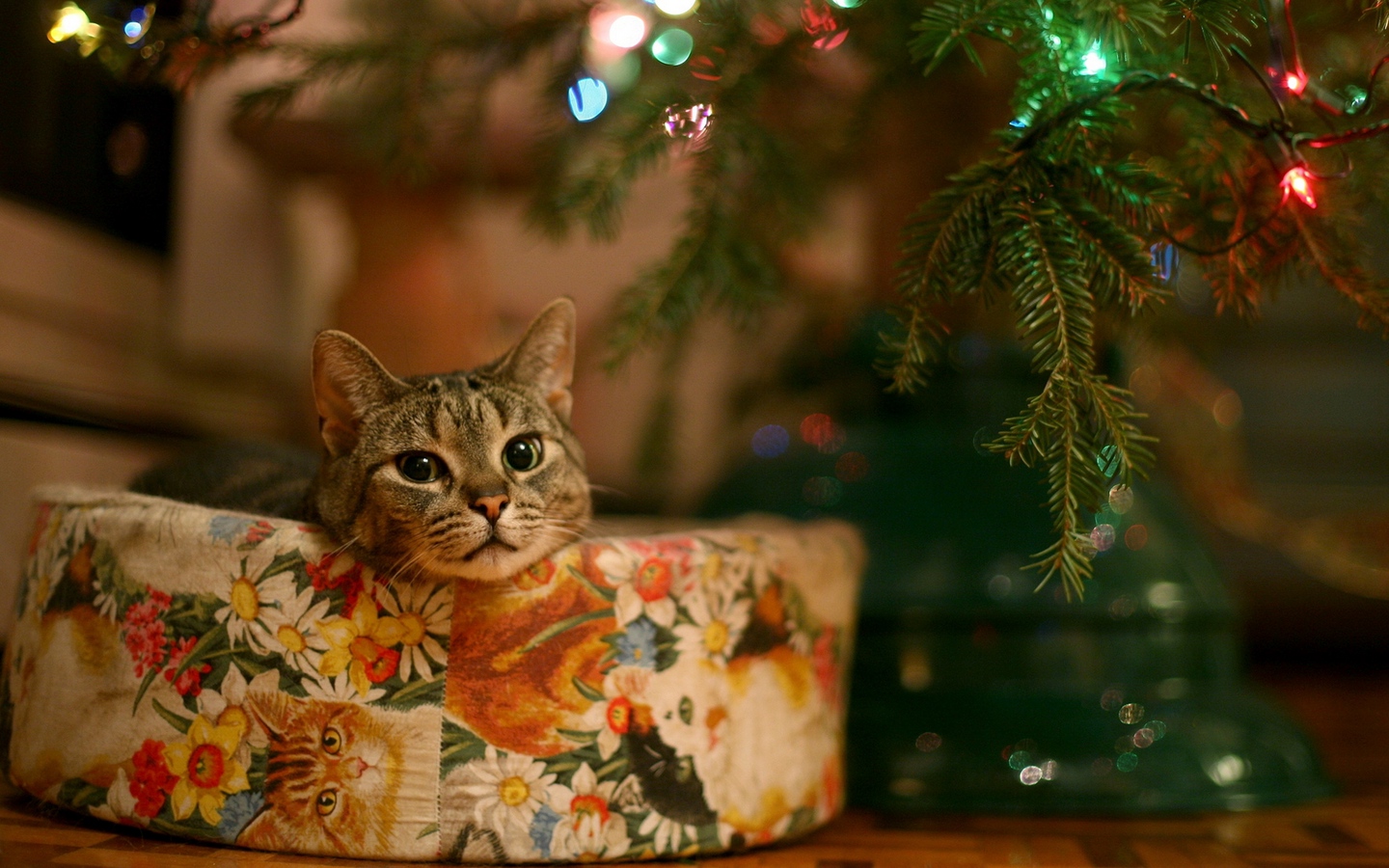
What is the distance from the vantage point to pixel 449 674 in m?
0.90

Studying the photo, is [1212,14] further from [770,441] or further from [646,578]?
[770,441]

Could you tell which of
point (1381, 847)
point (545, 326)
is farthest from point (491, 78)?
point (1381, 847)

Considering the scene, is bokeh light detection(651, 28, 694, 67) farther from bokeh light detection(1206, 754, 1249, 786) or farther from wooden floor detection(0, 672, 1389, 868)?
bokeh light detection(1206, 754, 1249, 786)

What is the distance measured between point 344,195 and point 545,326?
105 cm

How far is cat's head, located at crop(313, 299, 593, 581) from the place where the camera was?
2.91ft

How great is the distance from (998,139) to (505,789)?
708mm

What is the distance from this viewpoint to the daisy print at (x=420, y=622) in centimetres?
90

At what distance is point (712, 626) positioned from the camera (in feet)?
3.23

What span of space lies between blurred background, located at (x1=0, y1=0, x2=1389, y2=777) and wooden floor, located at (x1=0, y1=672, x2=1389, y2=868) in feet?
1.43

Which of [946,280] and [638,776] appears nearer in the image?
[946,280]

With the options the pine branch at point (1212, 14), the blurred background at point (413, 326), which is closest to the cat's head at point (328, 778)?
the blurred background at point (413, 326)

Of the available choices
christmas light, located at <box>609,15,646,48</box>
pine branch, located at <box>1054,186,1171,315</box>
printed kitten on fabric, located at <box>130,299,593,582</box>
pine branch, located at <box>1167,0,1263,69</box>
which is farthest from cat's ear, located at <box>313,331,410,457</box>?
pine branch, located at <box>1167,0,1263,69</box>

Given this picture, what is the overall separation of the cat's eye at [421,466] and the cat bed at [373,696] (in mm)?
96

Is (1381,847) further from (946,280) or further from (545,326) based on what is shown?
(545,326)
